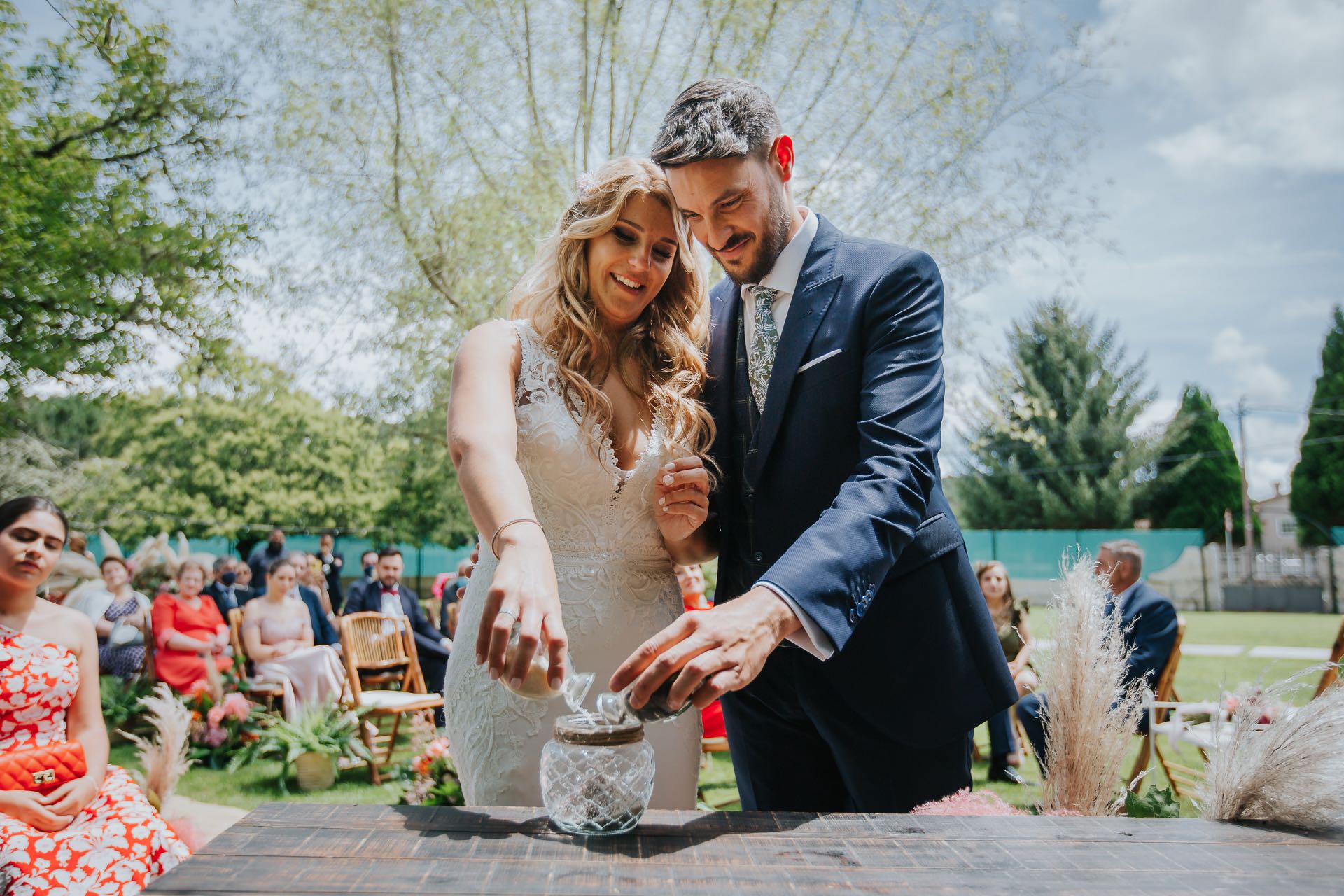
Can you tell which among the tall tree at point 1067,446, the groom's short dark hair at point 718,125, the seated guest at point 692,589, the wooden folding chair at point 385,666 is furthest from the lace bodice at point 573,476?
the tall tree at point 1067,446

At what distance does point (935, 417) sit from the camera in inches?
73.7

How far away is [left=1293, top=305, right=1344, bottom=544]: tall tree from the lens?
34.1 meters

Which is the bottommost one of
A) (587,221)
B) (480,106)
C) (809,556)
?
(809,556)

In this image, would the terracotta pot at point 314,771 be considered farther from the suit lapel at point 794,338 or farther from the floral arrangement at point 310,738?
the suit lapel at point 794,338

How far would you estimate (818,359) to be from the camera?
1.96 m

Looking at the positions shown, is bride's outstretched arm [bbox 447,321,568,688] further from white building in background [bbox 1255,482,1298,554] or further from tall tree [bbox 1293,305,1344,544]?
white building in background [bbox 1255,482,1298,554]

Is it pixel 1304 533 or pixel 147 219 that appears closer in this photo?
pixel 147 219

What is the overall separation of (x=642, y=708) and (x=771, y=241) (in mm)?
1184

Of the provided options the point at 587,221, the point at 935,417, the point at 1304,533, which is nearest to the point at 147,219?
the point at 587,221

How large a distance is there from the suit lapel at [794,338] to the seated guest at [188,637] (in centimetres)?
757

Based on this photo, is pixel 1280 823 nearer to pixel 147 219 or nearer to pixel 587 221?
pixel 587 221

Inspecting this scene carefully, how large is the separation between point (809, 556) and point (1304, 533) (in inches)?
1615

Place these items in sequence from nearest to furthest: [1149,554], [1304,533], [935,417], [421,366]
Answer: [935,417]
[421,366]
[1149,554]
[1304,533]

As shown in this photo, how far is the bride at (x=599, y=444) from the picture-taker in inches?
79.4
